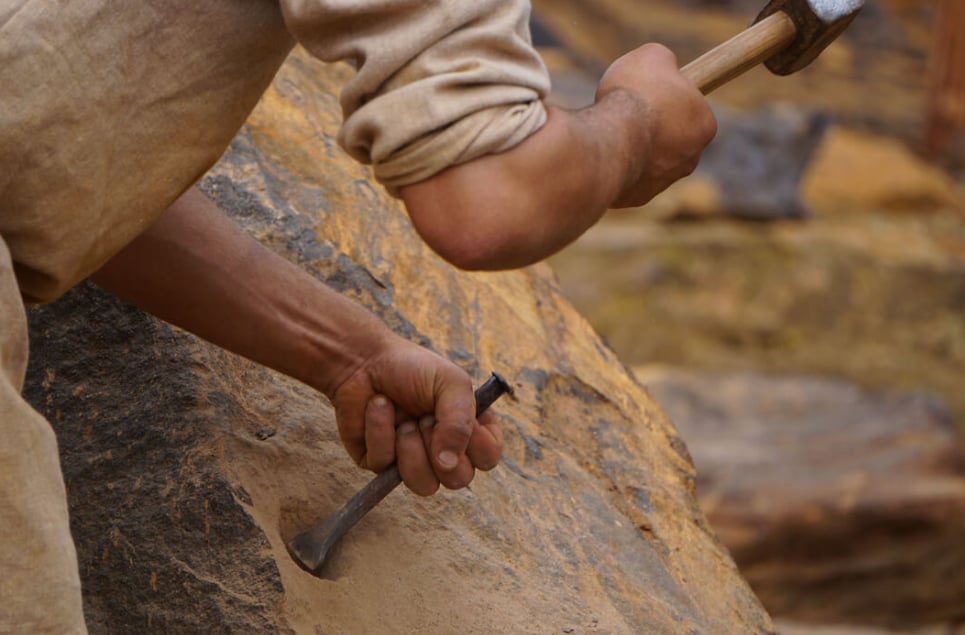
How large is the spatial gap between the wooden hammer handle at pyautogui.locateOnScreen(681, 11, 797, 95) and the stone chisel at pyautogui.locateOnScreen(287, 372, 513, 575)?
0.48 m

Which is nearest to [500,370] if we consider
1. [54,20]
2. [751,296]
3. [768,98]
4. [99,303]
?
[99,303]

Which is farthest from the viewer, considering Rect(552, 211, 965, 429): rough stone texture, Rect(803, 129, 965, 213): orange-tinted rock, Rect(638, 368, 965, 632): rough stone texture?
Rect(803, 129, 965, 213): orange-tinted rock

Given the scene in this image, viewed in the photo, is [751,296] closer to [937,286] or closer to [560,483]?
[937,286]

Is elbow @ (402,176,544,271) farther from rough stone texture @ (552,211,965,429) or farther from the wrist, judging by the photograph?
rough stone texture @ (552,211,965,429)

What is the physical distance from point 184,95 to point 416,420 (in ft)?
1.87

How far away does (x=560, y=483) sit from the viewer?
84.4 inches

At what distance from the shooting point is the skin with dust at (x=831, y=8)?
5.24ft

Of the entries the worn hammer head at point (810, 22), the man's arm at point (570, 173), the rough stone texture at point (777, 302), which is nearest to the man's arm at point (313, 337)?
the man's arm at point (570, 173)

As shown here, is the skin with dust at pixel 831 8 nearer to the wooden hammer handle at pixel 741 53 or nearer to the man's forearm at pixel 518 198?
the wooden hammer handle at pixel 741 53

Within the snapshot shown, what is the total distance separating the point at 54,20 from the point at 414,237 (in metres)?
1.10

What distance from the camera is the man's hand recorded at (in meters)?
1.72

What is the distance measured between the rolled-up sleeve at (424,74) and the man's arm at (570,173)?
0.07ft

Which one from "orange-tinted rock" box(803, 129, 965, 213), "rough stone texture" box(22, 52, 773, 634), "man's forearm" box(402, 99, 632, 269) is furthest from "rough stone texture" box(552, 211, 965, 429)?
"man's forearm" box(402, 99, 632, 269)

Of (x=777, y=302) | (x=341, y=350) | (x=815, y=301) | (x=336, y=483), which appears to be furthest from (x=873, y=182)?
Answer: (x=341, y=350)
